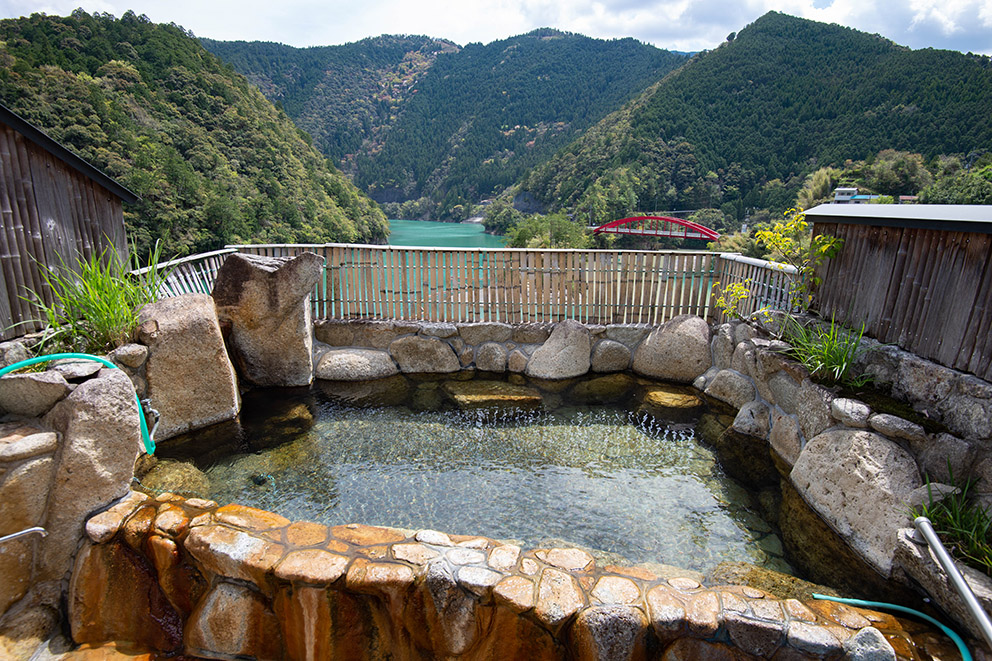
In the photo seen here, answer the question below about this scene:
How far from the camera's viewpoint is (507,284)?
710 cm

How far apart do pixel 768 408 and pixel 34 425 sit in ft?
20.7

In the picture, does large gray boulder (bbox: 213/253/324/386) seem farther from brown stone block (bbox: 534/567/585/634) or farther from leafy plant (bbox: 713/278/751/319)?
leafy plant (bbox: 713/278/751/319)

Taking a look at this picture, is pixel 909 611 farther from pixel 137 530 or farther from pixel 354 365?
pixel 354 365

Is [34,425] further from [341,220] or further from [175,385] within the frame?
[341,220]

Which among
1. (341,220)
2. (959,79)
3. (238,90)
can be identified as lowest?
(341,220)

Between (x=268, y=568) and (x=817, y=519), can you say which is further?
(x=817, y=519)

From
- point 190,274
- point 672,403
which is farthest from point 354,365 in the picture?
point 672,403

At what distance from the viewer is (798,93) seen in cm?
4638

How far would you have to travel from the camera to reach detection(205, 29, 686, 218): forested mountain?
85625 mm

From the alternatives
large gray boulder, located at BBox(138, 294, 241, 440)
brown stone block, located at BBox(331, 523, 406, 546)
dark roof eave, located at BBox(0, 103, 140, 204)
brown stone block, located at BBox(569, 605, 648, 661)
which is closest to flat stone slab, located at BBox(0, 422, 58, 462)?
large gray boulder, located at BBox(138, 294, 241, 440)

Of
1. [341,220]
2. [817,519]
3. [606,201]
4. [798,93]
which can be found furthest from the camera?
[798,93]

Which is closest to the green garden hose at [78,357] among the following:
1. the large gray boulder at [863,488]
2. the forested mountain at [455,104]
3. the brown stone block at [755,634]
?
the brown stone block at [755,634]

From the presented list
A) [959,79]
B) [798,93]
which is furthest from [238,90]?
[959,79]

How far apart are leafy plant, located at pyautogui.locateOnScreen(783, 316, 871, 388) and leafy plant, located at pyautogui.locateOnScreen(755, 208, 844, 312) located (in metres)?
0.51
